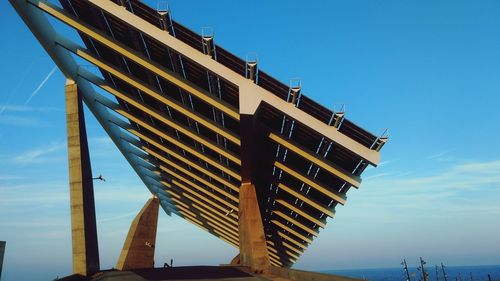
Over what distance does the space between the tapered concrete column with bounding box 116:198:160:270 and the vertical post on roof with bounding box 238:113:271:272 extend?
15.3 meters

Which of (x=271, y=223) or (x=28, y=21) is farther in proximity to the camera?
(x=271, y=223)

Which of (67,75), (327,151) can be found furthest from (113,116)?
(327,151)

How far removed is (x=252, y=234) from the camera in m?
19.1

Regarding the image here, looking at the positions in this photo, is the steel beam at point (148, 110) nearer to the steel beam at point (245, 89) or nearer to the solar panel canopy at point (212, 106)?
the solar panel canopy at point (212, 106)

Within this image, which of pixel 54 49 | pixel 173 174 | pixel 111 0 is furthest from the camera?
pixel 173 174

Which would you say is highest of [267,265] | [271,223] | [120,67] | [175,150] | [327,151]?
[120,67]

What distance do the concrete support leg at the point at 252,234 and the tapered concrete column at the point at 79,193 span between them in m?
7.34

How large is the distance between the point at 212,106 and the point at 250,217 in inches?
243

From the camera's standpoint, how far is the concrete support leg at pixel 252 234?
726 inches

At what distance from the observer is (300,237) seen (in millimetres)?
31922

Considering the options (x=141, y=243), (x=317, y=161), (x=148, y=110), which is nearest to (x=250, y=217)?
(x=317, y=161)

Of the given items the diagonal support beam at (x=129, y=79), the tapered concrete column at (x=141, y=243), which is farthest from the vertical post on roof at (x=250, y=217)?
the tapered concrete column at (x=141, y=243)

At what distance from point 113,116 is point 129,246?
13170 millimetres

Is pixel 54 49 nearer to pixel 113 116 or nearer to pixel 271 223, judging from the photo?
pixel 113 116
